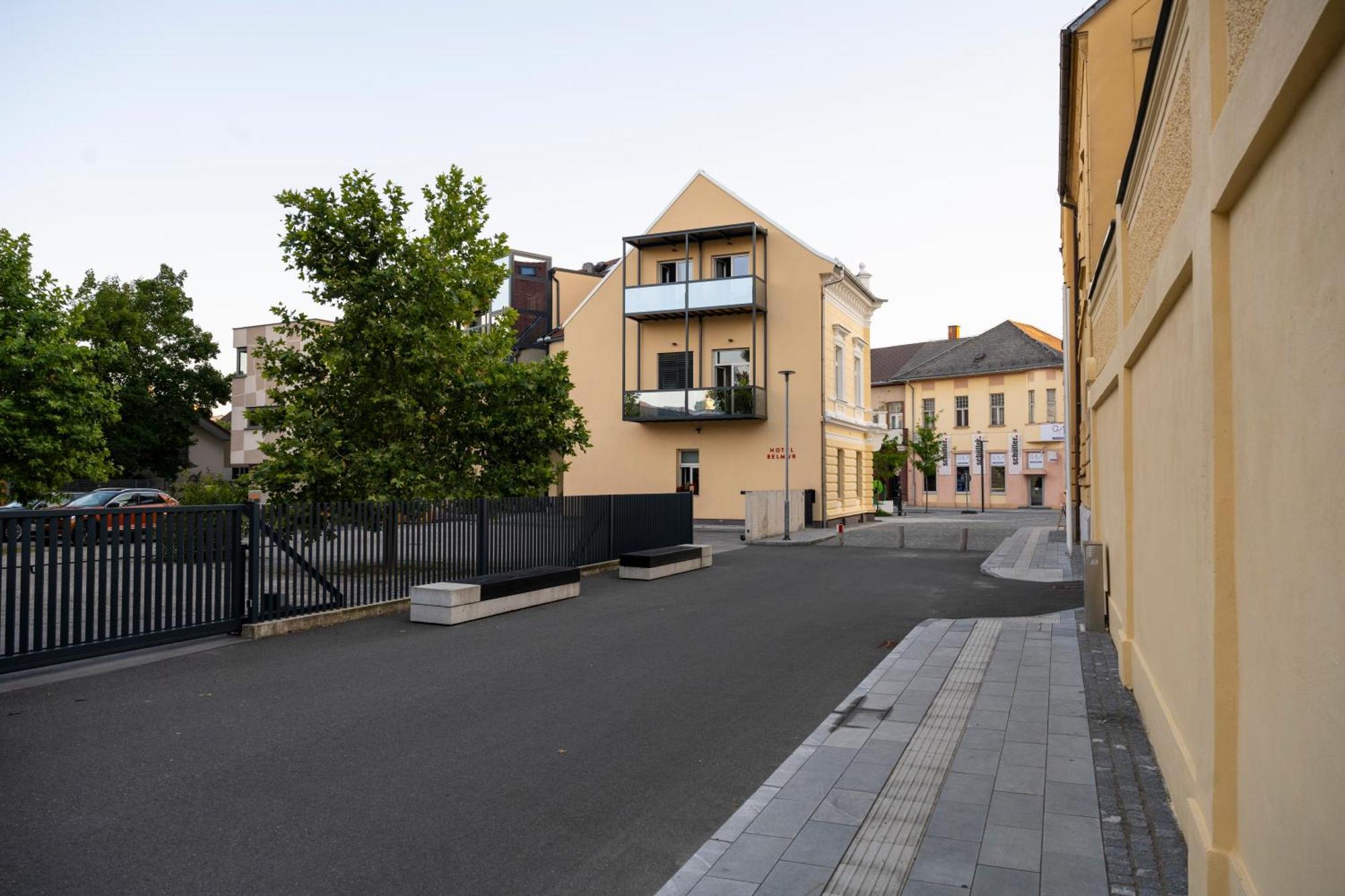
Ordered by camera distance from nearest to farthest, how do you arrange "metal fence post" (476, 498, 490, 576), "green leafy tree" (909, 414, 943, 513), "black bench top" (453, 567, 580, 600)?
"black bench top" (453, 567, 580, 600)
"metal fence post" (476, 498, 490, 576)
"green leafy tree" (909, 414, 943, 513)

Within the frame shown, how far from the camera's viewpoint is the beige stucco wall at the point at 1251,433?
2.29 meters

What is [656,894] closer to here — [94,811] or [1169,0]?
[94,811]

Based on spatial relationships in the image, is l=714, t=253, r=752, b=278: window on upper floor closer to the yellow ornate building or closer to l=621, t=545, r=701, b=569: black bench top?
l=621, t=545, r=701, b=569: black bench top

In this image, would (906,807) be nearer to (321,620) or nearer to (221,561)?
(221,561)

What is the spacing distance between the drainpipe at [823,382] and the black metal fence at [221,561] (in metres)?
18.1

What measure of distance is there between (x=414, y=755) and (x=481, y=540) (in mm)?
7921

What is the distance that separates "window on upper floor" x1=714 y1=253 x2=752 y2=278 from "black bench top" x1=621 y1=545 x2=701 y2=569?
1771 centimetres

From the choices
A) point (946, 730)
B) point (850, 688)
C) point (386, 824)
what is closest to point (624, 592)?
point (850, 688)

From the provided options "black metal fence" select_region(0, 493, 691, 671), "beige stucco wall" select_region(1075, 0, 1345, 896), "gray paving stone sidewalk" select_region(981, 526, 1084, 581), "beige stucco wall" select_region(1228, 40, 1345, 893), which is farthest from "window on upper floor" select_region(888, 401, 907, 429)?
"beige stucco wall" select_region(1228, 40, 1345, 893)

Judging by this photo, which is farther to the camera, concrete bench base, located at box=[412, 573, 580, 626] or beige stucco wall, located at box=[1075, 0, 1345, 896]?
concrete bench base, located at box=[412, 573, 580, 626]

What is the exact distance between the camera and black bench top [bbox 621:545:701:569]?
16406 mm

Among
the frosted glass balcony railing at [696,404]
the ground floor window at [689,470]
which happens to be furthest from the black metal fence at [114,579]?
the ground floor window at [689,470]

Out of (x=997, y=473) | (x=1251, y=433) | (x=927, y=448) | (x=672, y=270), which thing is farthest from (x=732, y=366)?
(x=1251, y=433)

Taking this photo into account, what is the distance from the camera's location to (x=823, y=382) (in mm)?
32281
